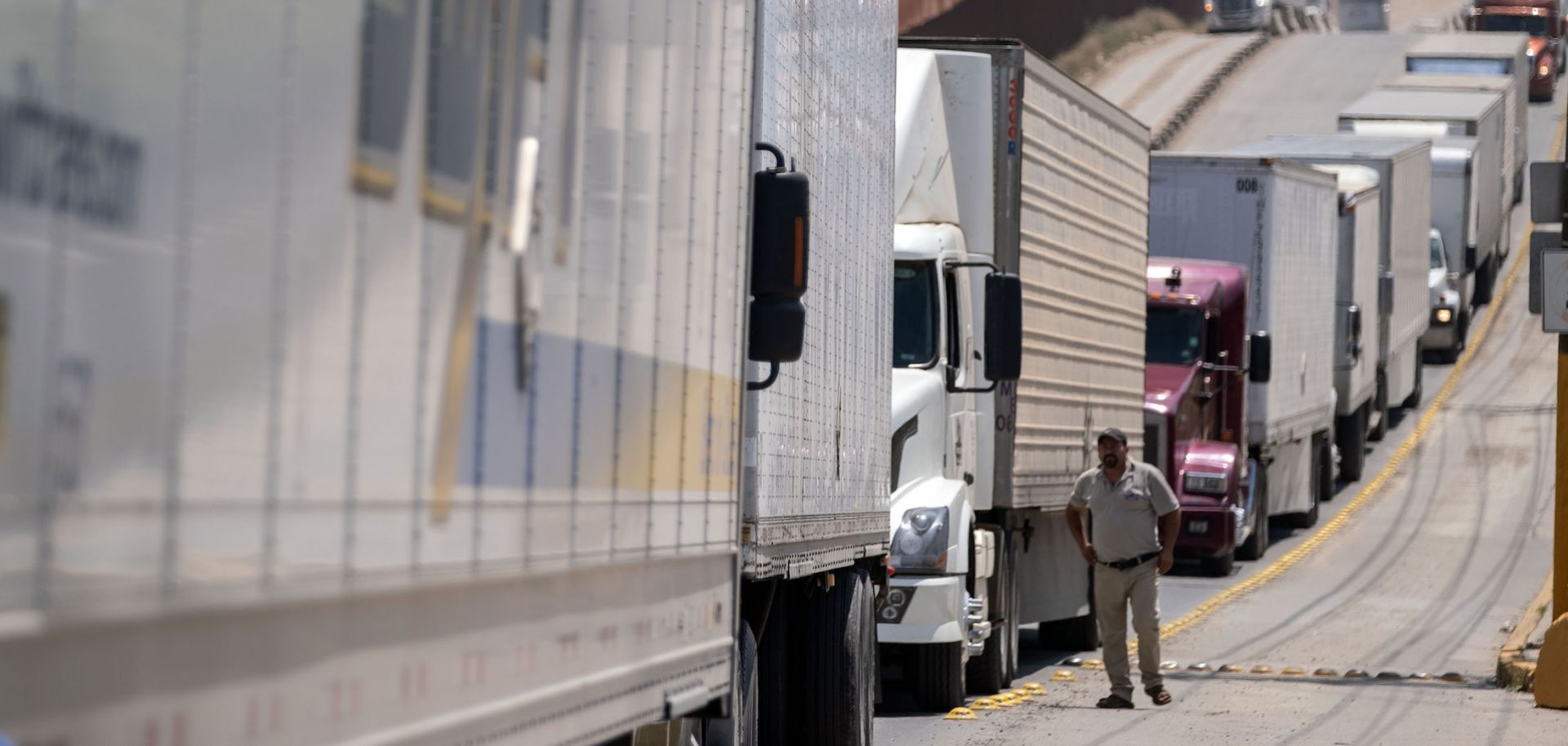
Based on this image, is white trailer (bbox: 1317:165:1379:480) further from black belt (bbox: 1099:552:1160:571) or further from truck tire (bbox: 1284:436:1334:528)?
black belt (bbox: 1099:552:1160:571)

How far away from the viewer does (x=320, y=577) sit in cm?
393

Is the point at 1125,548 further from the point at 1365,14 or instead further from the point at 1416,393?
the point at 1365,14

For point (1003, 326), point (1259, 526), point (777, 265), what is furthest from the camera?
point (1259, 526)

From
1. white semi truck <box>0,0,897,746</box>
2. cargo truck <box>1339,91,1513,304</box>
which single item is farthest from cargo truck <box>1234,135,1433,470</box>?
white semi truck <box>0,0,897,746</box>

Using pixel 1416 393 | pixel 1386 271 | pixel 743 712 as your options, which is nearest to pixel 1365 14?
pixel 1416 393

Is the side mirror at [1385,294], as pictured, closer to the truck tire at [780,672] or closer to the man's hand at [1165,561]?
the man's hand at [1165,561]

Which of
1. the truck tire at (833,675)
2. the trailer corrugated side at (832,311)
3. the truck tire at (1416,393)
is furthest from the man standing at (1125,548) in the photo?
the truck tire at (1416,393)

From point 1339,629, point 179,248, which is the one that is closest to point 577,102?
point 179,248

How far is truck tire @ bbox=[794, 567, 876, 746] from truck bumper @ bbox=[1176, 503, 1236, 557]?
12676mm

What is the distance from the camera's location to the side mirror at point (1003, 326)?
41.4 feet

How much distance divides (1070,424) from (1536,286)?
309cm

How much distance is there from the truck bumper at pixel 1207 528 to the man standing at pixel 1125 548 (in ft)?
27.9

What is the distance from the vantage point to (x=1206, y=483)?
2255cm

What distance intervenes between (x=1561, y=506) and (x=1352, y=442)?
16189 mm
